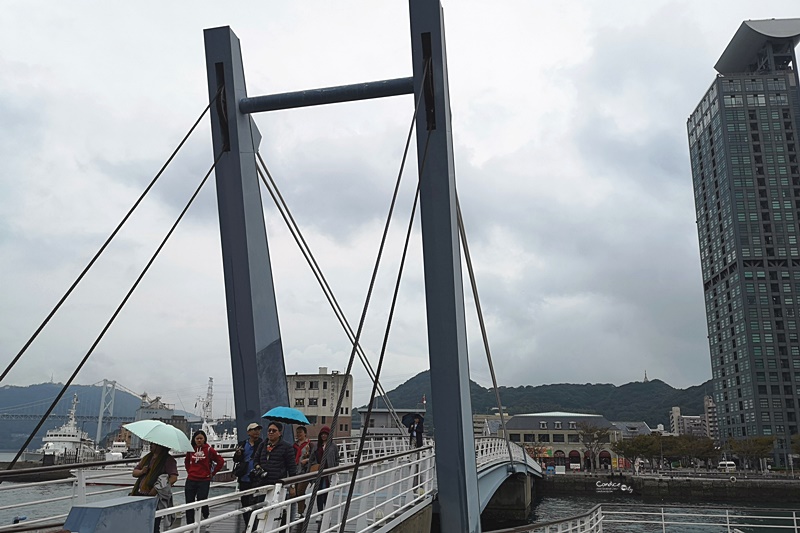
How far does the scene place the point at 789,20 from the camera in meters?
124

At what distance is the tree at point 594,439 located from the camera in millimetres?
86500

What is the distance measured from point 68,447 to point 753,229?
101992 mm

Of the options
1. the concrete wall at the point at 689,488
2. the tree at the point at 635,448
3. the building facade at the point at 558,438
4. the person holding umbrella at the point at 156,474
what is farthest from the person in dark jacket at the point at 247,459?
the building facade at the point at 558,438

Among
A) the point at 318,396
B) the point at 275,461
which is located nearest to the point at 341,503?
the point at 275,461

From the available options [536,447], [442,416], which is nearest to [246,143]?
[442,416]

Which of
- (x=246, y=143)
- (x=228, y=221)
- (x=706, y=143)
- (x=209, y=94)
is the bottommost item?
(x=228, y=221)

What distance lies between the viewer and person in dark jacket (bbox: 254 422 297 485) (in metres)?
7.84

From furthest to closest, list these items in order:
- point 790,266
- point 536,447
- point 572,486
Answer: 1. point 790,266
2. point 536,447
3. point 572,486

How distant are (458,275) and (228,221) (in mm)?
3847

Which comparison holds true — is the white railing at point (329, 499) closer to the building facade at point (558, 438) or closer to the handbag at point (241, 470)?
the handbag at point (241, 470)

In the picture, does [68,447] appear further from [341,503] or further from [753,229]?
[753,229]

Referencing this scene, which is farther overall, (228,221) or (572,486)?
(572,486)

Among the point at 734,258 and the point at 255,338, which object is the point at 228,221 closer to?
the point at 255,338

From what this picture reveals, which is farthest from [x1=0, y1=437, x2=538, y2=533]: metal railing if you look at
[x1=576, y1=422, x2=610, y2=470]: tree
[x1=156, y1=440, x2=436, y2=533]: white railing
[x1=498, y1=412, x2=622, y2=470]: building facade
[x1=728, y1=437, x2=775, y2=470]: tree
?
[x1=498, y1=412, x2=622, y2=470]: building facade
